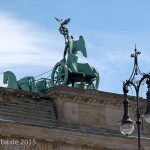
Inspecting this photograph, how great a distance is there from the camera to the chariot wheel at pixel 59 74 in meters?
31.8

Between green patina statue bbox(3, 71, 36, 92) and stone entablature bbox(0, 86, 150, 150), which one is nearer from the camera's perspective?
stone entablature bbox(0, 86, 150, 150)

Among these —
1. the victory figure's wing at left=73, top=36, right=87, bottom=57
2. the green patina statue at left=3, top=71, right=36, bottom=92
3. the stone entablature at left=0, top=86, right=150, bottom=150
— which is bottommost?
the stone entablature at left=0, top=86, right=150, bottom=150

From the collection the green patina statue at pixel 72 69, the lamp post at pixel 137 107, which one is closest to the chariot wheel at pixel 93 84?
the green patina statue at pixel 72 69

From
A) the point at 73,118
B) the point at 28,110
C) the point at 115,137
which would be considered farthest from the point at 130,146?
the point at 28,110

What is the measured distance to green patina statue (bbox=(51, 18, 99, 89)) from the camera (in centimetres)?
3215

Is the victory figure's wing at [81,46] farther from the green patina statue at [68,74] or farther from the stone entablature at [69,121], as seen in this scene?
the stone entablature at [69,121]

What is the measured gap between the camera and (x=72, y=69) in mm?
32219

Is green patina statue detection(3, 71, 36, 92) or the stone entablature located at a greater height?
green patina statue detection(3, 71, 36, 92)

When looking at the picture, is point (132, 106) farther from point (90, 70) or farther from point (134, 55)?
point (134, 55)

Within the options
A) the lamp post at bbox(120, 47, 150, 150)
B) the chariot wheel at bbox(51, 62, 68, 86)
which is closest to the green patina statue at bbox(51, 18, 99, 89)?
the chariot wheel at bbox(51, 62, 68, 86)

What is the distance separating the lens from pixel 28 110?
3023 centimetres

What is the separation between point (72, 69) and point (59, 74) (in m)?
0.72

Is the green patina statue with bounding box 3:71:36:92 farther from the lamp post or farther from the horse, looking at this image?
the lamp post

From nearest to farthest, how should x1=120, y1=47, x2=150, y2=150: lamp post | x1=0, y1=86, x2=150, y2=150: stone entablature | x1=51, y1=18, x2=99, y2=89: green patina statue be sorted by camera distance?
1. x1=120, y1=47, x2=150, y2=150: lamp post
2. x1=0, y1=86, x2=150, y2=150: stone entablature
3. x1=51, y1=18, x2=99, y2=89: green patina statue
